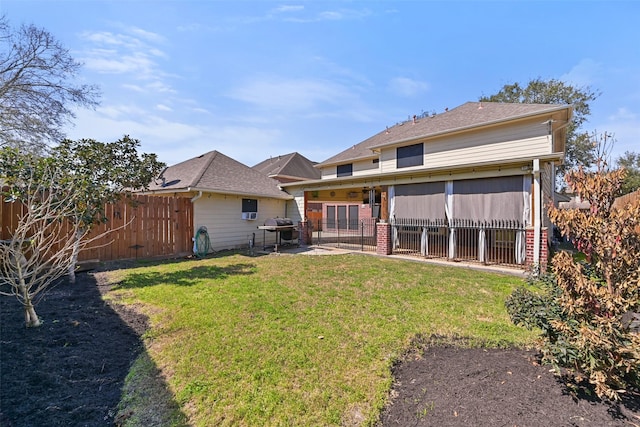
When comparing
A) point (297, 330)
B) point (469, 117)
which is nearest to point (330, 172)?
point (469, 117)

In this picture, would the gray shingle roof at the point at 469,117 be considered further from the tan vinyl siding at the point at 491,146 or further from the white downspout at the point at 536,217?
the white downspout at the point at 536,217

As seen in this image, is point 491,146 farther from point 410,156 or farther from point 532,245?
point 532,245

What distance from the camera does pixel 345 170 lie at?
18203mm

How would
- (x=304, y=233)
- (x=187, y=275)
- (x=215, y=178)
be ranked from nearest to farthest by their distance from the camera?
(x=187, y=275), (x=215, y=178), (x=304, y=233)

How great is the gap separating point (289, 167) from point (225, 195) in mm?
13857

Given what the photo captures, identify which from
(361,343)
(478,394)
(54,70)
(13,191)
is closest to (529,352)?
(478,394)

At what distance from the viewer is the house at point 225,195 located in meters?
10.9

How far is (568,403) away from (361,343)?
189cm

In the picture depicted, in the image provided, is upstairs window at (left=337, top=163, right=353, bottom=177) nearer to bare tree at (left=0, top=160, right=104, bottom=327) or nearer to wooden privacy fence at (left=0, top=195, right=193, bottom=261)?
wooden privacy fence at (left=0, top=195, right=193, bottom=261)

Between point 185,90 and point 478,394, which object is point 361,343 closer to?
point 478,394

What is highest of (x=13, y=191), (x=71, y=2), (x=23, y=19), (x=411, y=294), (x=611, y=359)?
(x=23, y=19)

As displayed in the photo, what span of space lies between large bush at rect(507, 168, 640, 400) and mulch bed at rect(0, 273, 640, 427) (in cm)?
30

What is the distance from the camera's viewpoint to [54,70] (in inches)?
494

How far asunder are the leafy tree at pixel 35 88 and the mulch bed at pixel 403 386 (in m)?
13.4
